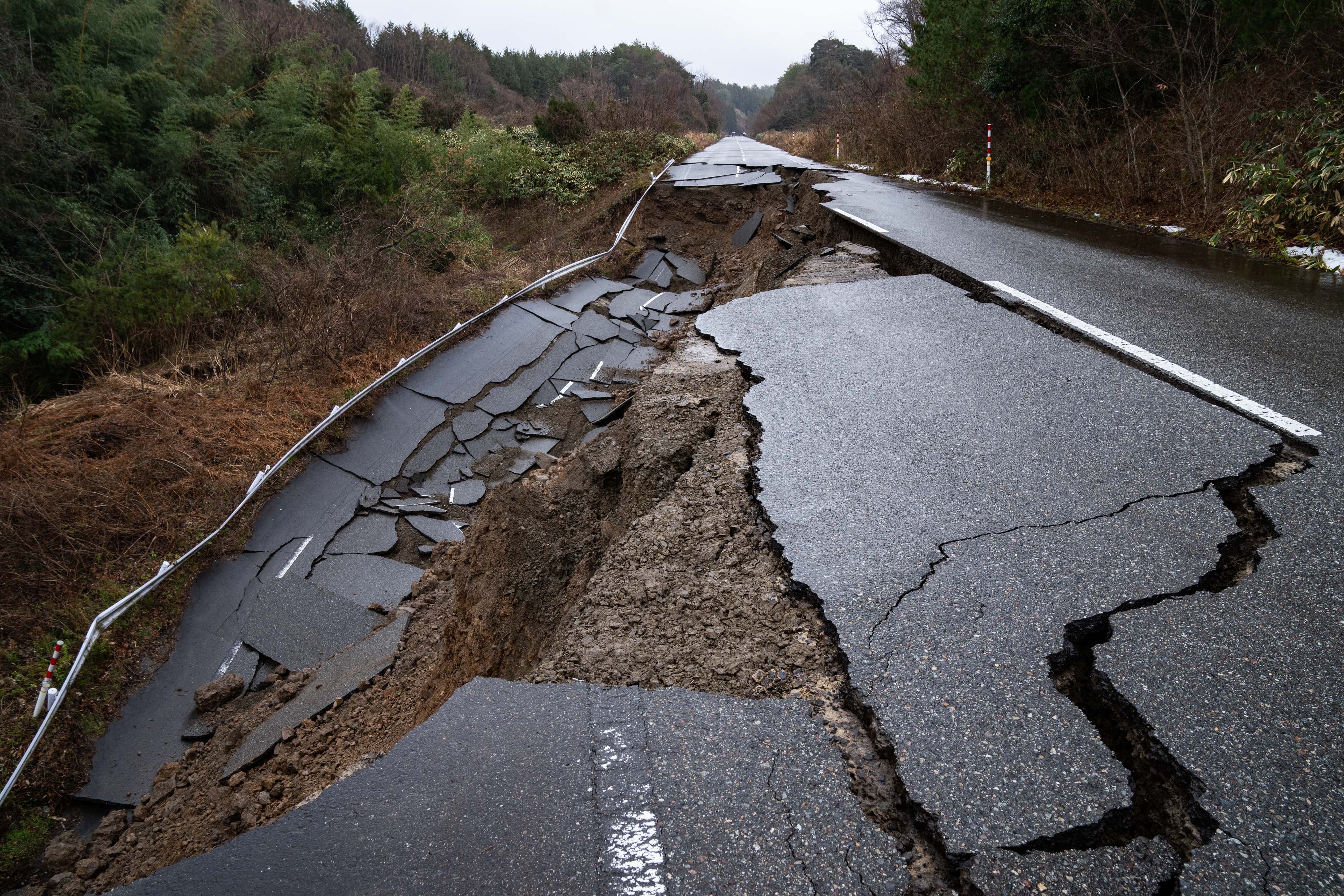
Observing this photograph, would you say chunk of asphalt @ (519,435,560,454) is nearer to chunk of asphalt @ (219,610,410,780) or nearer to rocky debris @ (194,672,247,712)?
chunk of asphalt @ (219,610,410,780)

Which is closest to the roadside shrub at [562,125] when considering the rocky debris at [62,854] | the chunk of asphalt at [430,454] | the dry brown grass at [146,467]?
the dry brown grass at [146,467]

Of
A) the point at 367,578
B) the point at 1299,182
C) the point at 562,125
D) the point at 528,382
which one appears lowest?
the point at 367,578

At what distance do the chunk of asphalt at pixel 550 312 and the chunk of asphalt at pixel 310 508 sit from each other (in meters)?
3.61

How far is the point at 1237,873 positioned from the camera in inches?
59.4

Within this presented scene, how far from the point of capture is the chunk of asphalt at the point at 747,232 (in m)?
12.5

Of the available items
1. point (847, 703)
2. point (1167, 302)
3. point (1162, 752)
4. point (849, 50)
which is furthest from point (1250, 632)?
point (849, 50)

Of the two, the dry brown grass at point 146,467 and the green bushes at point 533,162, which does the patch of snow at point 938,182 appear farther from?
the dry brown grass at point 146,467

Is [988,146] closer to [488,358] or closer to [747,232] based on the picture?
[747,232]

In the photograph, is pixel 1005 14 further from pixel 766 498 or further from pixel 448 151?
pixel 766 498

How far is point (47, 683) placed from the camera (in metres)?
3.29

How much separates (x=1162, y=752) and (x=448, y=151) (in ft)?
50.9

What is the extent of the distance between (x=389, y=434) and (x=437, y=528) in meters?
1.14

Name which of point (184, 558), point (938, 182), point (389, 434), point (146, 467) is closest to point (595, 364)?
point (389, 434)

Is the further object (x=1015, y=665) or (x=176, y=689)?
(x=176, y=689)
